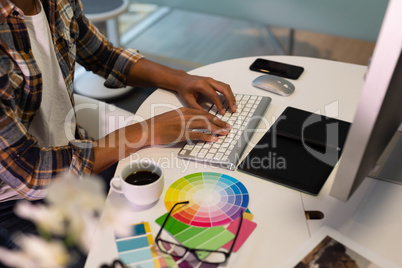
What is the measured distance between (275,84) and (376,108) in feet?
2.16

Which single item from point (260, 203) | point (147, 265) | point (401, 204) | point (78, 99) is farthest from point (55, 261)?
point (78, 99)

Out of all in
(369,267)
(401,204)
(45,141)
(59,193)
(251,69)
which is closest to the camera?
(59,193)

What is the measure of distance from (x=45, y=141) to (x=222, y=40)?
2080 mm

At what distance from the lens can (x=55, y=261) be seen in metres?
0.42

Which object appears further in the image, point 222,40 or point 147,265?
point 222,40

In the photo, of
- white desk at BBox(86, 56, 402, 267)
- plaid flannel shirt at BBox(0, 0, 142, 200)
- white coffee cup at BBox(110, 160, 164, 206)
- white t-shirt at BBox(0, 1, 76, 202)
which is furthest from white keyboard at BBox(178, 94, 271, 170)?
white t-shirt at BBox(0, 1, 76, 202)

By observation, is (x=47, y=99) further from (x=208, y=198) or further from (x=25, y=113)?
(x=208, y=198)

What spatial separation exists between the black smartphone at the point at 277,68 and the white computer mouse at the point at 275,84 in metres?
0.05

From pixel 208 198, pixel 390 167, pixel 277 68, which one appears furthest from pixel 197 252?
pixel 277 68

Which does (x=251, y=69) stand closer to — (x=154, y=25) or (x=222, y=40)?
(x=222, y=40)

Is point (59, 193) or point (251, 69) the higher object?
point (59, 193)

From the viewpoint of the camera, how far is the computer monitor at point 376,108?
510 mm

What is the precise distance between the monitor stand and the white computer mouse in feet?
1.07

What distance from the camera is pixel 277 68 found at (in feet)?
4.33
